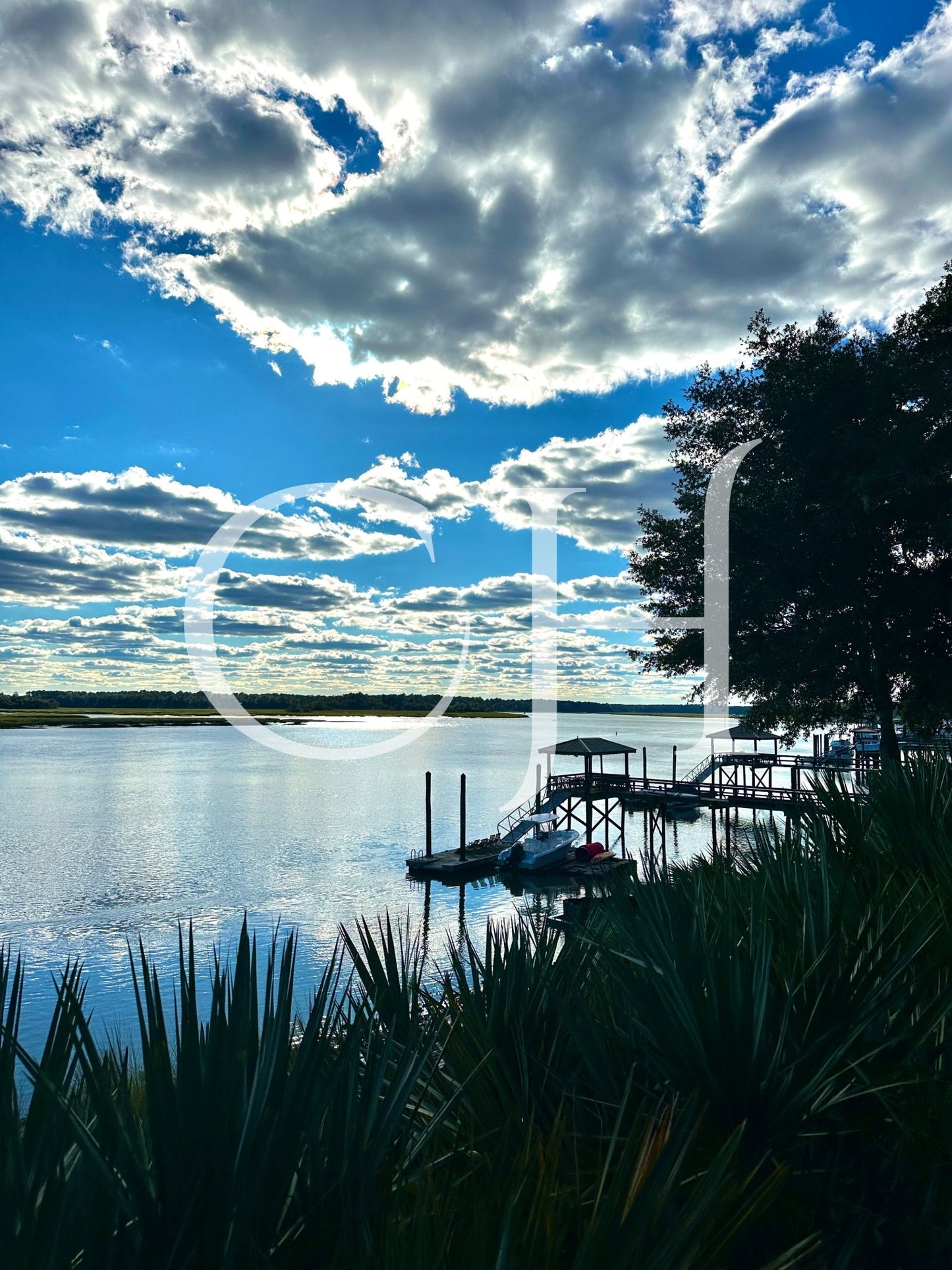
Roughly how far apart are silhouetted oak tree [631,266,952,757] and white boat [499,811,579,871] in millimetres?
18132

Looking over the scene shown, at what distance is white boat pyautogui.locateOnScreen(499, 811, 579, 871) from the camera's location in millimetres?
40562

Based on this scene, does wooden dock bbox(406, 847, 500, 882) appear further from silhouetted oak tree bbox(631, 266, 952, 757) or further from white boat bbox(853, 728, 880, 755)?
white boat bbox(853, 728, 880, 755)

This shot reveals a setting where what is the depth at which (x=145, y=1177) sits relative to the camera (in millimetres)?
2289

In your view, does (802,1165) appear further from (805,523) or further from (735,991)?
(805,523)

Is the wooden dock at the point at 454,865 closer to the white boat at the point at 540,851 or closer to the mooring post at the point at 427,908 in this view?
the mooring post at the point at 427,908

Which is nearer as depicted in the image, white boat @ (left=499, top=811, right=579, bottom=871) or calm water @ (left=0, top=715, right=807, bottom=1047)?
calm water @ (left=0, top=715, right=807, bottom=1047)

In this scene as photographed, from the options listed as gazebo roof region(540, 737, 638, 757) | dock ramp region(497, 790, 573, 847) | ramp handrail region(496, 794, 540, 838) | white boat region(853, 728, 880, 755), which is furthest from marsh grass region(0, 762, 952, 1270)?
white boat region(853, 728, 880, 755)

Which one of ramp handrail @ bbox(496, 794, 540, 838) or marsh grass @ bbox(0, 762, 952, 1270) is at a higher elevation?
marsh grass @ bbox(0, 762, 952, 1270)

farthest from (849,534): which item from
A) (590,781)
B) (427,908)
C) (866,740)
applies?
(866,740)

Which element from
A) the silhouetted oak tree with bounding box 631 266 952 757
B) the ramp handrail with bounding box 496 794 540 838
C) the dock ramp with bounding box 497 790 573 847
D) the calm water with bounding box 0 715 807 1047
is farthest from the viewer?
the ramp handrail with bounding box 496 794 540 838

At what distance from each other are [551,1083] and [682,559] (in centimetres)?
2365

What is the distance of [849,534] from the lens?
949 inches

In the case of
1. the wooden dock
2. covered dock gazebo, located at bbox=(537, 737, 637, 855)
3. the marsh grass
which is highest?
the marsh grass

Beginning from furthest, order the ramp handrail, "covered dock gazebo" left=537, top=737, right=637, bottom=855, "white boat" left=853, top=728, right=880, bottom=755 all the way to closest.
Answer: "white boat" left=853, top=728, right=880, bottom=755 < the ramp handrail < "covered dock gazebo" left=537, top=737, right=637, bottom=855
